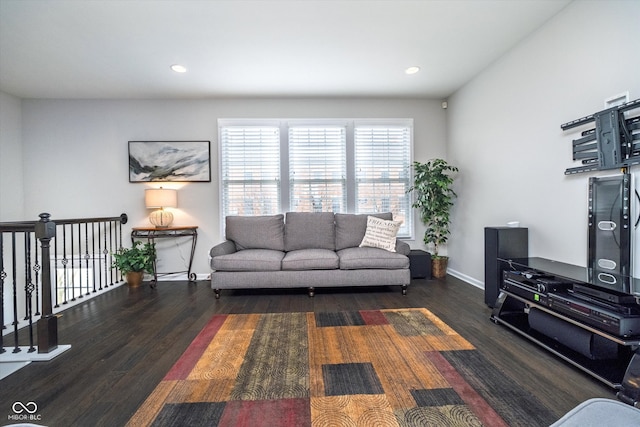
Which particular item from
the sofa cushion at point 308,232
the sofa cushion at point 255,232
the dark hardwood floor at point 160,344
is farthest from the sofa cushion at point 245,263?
Answer: the sofa cushion at point 308,232

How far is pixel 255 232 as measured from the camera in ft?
12.4

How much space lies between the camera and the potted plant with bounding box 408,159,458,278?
382cm

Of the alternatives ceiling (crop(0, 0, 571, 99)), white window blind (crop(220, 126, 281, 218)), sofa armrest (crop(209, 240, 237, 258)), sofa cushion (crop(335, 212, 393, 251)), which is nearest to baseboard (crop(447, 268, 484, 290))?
sofa cushion (crop(335, 212, 393, 251))

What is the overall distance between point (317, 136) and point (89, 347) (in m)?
3.49

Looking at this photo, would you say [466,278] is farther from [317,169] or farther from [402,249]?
[317,169]

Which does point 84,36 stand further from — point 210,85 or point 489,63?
point 489,63

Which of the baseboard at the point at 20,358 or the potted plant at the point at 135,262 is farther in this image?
the potted plant at the point at 135,262

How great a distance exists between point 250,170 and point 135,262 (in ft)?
6.46

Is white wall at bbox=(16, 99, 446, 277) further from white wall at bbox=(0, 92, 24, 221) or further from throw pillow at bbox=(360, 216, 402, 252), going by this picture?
throw pillow at bbox=(360, 216, 402, 252)

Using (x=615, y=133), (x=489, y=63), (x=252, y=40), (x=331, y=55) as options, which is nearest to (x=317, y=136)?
(x=331, y=55)

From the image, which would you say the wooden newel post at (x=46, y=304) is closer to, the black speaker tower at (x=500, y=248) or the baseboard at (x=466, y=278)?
the black speaker tower at (x=500, y=248)

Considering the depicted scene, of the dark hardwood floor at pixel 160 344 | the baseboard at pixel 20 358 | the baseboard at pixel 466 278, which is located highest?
the baseboard at pixel 466 278

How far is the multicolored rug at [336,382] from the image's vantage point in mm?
1343

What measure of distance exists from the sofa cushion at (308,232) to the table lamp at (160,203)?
1.64 metres
